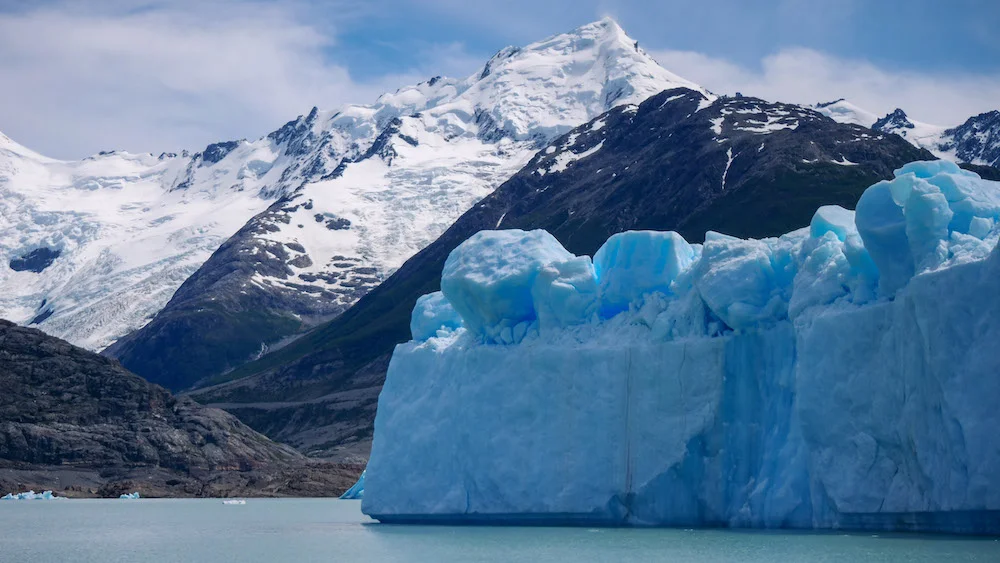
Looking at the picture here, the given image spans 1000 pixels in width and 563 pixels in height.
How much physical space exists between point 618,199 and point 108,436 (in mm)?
85583

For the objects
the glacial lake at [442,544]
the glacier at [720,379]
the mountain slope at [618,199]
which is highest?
the mountain slope at [618,199]

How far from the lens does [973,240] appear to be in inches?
950

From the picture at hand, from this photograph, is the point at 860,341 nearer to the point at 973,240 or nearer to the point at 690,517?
the point at 973,240

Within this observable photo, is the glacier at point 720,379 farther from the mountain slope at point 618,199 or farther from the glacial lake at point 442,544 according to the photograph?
the mountain slope at point 618,199

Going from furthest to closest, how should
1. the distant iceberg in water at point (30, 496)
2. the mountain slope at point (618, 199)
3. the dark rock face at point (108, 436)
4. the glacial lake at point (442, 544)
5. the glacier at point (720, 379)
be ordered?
the mountain slope at point (618, 199)
the dark rock face at point (108, 436)
the distant iceberg in water at point (30, 496)
the glacial lake at point (442, 544)
the glacier at point (720, 379)

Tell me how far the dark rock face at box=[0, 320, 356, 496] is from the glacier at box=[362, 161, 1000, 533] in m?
49.3

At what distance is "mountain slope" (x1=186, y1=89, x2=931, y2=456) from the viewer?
439 ft

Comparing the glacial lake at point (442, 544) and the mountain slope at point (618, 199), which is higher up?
the mountain slope at point (618, 199)

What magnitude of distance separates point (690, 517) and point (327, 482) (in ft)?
195

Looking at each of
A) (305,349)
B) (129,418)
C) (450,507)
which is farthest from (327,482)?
(305,349)

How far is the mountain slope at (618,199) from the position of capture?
134 metres

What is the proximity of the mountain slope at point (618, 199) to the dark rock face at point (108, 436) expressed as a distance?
3104 centimetres

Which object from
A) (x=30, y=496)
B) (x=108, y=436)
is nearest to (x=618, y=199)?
(x=108, y=436)

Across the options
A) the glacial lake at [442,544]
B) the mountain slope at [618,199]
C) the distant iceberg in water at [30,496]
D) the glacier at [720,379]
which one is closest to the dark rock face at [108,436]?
the distant iceberg in water at [30,496]
